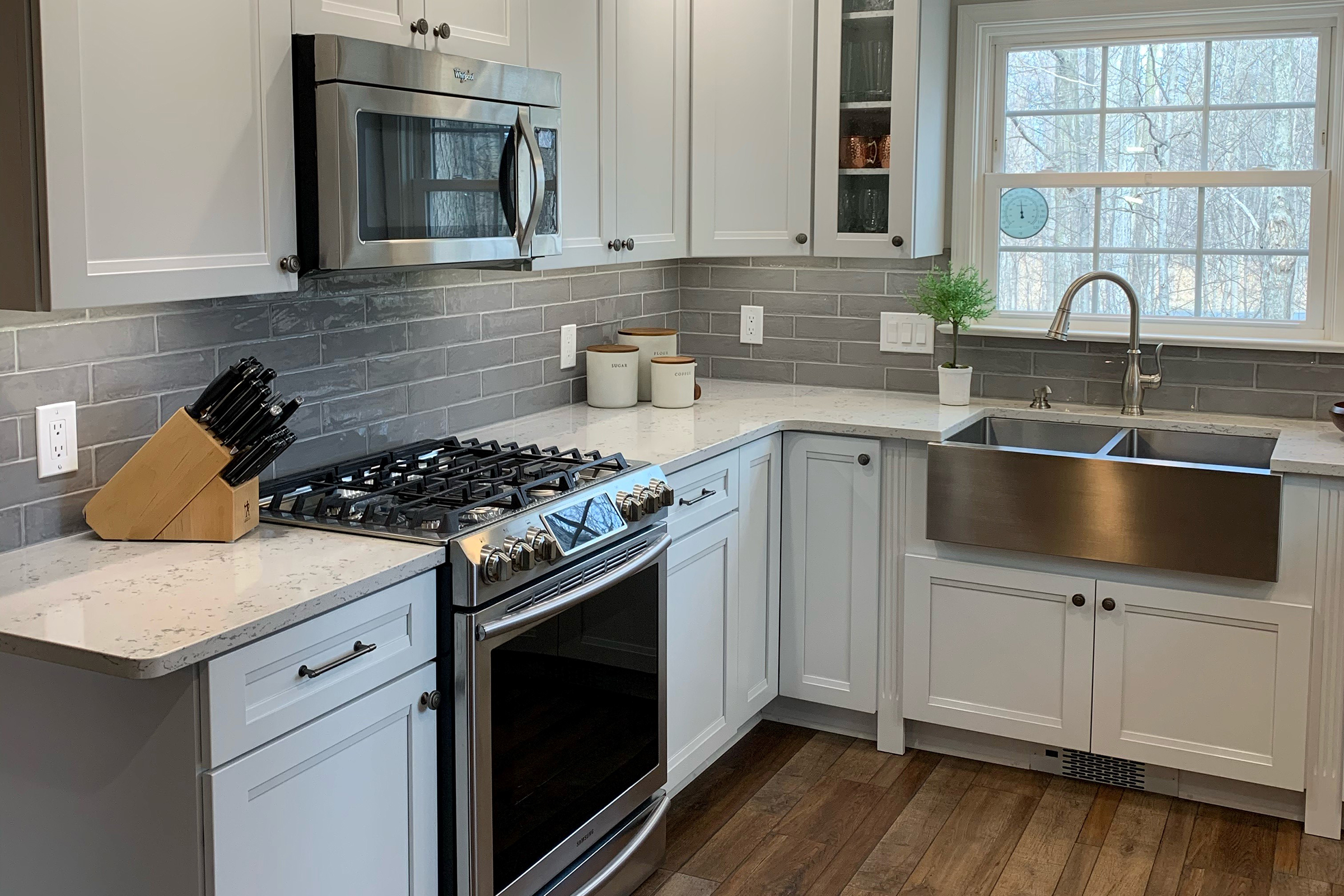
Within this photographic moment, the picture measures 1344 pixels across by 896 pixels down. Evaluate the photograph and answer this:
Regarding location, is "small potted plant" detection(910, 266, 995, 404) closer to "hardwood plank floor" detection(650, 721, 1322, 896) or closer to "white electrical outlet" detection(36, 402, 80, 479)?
"hardwood plank floor" detection(650, 721, 1322, 896)

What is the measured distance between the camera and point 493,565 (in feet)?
7.04

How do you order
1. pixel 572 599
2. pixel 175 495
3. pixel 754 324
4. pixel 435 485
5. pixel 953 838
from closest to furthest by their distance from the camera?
pixel 175 495, pixel 572 599, pixel 435 485, pixel 953 838, pixel 754 324

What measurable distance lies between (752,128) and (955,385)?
951 mm

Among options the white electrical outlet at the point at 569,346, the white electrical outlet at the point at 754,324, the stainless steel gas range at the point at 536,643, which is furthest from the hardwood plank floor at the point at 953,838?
the white electrical outlet at the point at 754,324

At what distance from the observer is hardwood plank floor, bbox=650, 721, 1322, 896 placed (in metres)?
2.83

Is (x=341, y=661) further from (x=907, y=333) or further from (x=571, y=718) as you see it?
(x=907, y=333)

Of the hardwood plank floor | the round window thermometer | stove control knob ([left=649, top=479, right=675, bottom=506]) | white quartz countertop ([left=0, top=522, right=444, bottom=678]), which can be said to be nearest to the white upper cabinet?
the round window thermometer

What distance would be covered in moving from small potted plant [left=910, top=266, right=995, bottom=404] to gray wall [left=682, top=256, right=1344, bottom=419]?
148 mm

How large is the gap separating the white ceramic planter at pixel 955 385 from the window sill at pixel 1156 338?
0.14 m

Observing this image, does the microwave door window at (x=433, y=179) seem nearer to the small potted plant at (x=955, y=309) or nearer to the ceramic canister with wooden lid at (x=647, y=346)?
the ceramic canister with wooden lid at (x=647, y=346)

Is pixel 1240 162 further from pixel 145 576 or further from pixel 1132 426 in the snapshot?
pixel 145 576

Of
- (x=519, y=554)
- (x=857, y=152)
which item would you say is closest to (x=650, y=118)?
(x=857, y=152)

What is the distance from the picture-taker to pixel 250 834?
178 centimetres

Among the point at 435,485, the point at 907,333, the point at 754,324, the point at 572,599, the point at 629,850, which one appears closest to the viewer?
the point at 572,599
